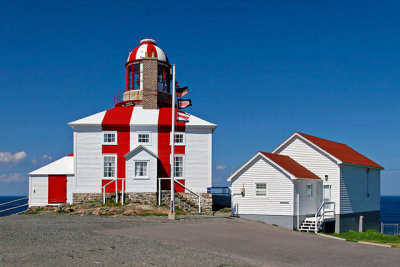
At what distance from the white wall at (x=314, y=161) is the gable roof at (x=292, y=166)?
0.51m

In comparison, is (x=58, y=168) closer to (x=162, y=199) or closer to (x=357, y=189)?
(x=162, y=199)

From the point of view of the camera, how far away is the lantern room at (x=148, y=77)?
3644 centimetres

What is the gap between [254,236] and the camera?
825 inches

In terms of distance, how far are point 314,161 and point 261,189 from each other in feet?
16.0

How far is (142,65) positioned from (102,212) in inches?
528

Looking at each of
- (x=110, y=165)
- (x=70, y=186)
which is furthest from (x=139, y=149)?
(x=70, y=186)

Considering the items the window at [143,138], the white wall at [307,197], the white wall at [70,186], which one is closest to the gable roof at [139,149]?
the window at [143,138]

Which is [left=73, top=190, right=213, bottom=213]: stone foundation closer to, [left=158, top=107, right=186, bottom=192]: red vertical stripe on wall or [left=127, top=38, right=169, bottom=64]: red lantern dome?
[left=158, top=107, right=186, bottom=192]: red vertical stripe on wall

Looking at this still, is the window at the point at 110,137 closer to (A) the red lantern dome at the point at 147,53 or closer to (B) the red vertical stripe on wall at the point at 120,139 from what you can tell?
(B) the red vertical stripe on wall at the point at 120,139

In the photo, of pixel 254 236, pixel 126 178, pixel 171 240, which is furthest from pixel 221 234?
pixel 126 178

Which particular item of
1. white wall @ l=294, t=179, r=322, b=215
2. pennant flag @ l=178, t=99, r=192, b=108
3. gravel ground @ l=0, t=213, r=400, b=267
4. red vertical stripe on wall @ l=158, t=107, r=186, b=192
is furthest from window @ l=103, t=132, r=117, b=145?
white wall @ l=294, t=179, r=322, b=215

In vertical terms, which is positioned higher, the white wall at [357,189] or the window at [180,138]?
the window at [180,138]

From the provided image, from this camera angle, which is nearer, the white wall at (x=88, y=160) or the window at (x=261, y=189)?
the window at (x=261, y=189)

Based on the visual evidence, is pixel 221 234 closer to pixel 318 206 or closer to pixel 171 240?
pixel 171 240
